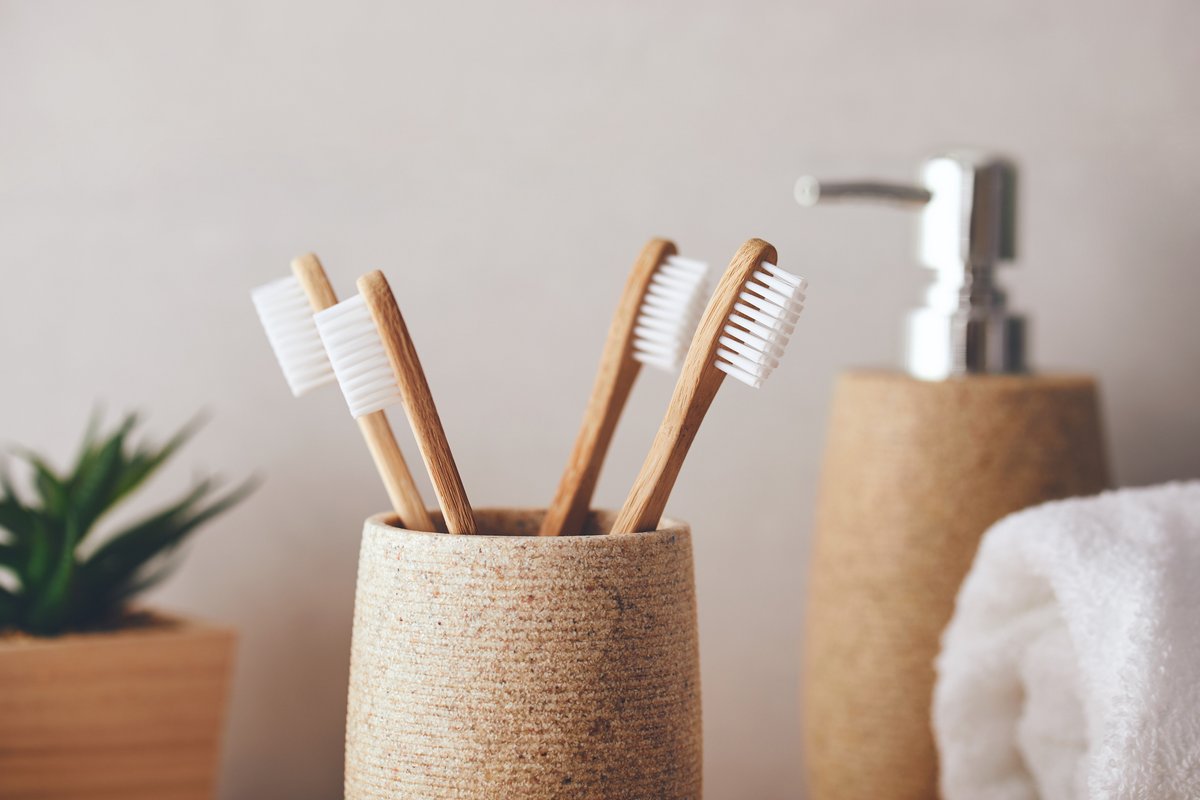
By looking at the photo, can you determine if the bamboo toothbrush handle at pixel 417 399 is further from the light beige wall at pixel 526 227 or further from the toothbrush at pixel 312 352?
the light beige wall at pixel 526 227

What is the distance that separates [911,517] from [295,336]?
29 centimetres

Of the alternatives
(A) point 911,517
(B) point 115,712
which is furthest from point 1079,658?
(B) point 115,712

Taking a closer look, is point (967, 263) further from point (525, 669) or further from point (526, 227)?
point (525, 669)

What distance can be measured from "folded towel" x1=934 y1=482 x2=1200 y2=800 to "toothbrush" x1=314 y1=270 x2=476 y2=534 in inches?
9.0

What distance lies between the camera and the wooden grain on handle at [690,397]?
1.13 feet

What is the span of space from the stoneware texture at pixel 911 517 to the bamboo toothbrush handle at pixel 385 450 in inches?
9.5

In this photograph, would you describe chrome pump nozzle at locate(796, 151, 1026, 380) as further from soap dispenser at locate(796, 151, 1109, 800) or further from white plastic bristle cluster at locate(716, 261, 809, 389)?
white plastic bristle cluster at locate(716, 261, 809, 389)

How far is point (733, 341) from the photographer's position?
34cm

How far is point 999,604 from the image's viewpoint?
1.57 ft

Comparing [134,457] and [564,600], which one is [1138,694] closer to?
[564,600]

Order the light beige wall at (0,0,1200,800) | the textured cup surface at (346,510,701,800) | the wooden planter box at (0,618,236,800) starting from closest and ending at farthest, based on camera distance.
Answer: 1. the textured cup surface at (346,510,701,800)
2. the wooden planter box at (0,618,236,800)
3. the light beige wall at (0,0,1200,800)

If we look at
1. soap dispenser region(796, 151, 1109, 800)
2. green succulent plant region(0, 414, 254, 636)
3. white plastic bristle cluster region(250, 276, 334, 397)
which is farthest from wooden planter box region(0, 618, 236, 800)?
soap dispenser region(796, 151, 1109, 800)

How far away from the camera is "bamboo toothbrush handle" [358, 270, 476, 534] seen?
1.14ft

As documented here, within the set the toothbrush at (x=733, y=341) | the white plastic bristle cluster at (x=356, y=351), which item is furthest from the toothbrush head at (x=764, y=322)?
the white plastic bristle cluster at (x=356, y=351)
